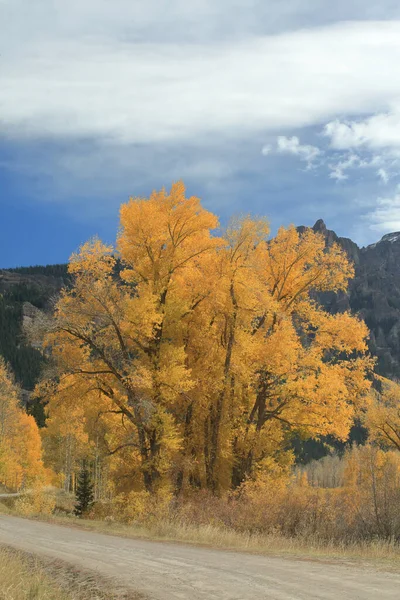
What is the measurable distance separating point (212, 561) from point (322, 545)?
16.3ft

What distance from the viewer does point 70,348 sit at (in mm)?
22281

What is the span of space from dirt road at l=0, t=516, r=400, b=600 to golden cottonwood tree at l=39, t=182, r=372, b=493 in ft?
28.7

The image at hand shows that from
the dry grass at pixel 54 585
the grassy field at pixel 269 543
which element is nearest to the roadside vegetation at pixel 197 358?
the grassy field at pixel 269 543

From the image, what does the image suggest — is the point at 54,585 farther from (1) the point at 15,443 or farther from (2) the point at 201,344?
(1) the point at 15,443

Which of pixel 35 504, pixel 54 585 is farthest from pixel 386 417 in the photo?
pixel 54 585

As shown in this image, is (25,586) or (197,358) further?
(197,358)

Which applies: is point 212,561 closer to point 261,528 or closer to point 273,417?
point 261,528

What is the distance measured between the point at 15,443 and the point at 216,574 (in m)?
55.6

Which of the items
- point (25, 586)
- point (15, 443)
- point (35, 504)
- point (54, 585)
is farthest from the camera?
point (15, 443)

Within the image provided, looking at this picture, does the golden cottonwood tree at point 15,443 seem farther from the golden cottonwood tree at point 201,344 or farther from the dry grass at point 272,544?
the dry grass at point 272,544

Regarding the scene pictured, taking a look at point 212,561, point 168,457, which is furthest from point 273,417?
point 212,561

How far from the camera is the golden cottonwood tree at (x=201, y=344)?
21.6 metres

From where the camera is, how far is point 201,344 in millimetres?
24125

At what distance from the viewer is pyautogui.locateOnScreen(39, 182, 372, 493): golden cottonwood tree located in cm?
2164
